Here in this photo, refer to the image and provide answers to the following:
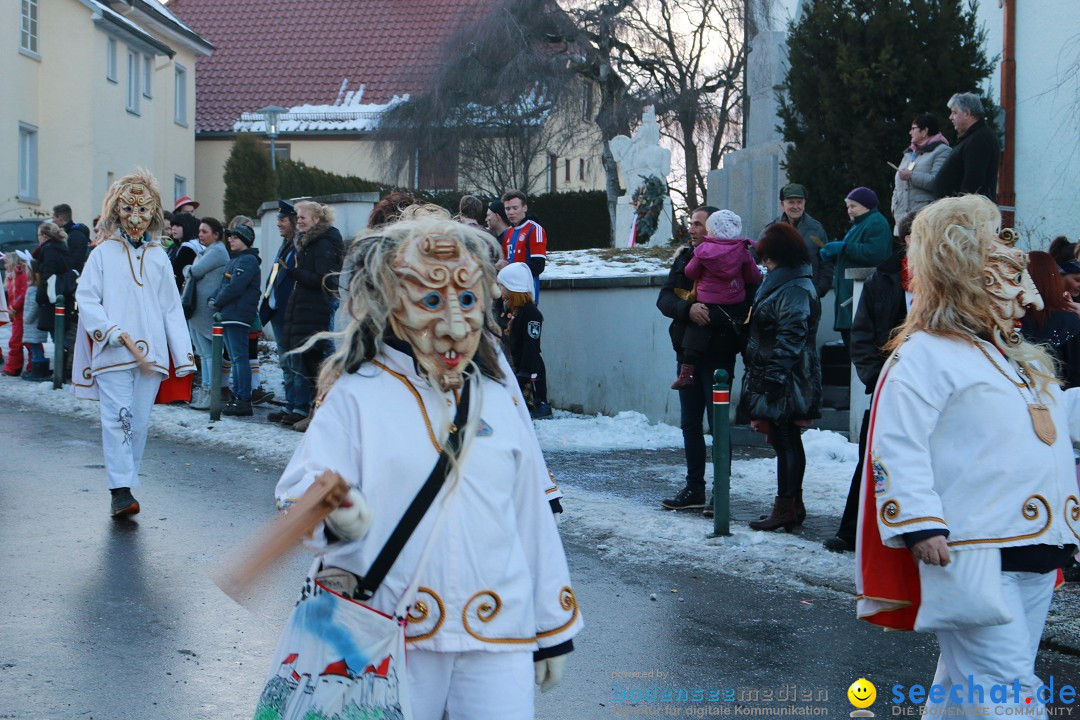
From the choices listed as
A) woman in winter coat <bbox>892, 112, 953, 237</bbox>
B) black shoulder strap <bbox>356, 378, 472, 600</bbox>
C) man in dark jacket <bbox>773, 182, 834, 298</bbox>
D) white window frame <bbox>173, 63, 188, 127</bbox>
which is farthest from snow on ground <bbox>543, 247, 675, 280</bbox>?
white window frame <bbox>173, 63, 188, 127</bbox>

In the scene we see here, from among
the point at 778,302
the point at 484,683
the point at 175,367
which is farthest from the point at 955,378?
the point at 175,367

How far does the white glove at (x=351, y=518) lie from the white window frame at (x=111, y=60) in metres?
31.1

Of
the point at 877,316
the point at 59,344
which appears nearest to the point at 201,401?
the point at 59,344

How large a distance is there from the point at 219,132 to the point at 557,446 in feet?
98.8

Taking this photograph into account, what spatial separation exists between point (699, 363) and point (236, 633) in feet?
12.6

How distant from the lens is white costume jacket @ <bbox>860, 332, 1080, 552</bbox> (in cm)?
387

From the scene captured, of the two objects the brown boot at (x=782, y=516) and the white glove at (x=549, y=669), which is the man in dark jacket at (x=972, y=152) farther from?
the white glove at (x=549, y=669)

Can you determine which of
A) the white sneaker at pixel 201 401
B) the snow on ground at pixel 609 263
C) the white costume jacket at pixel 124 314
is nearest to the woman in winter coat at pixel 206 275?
the white sneaker at pixel 201 401

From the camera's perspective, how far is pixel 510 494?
3.25 metres

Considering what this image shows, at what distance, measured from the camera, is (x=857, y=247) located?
10.7 metres

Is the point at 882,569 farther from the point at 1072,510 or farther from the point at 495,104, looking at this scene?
the point at 495,104

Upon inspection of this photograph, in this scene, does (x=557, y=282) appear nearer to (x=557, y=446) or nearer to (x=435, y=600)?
(x=557, y=446)

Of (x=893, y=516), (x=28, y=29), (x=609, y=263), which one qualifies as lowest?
(x=893, y=516)

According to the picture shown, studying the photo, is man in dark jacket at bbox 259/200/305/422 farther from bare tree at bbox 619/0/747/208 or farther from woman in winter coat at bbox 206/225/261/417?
bare tree at bbox 619/0/747/208
